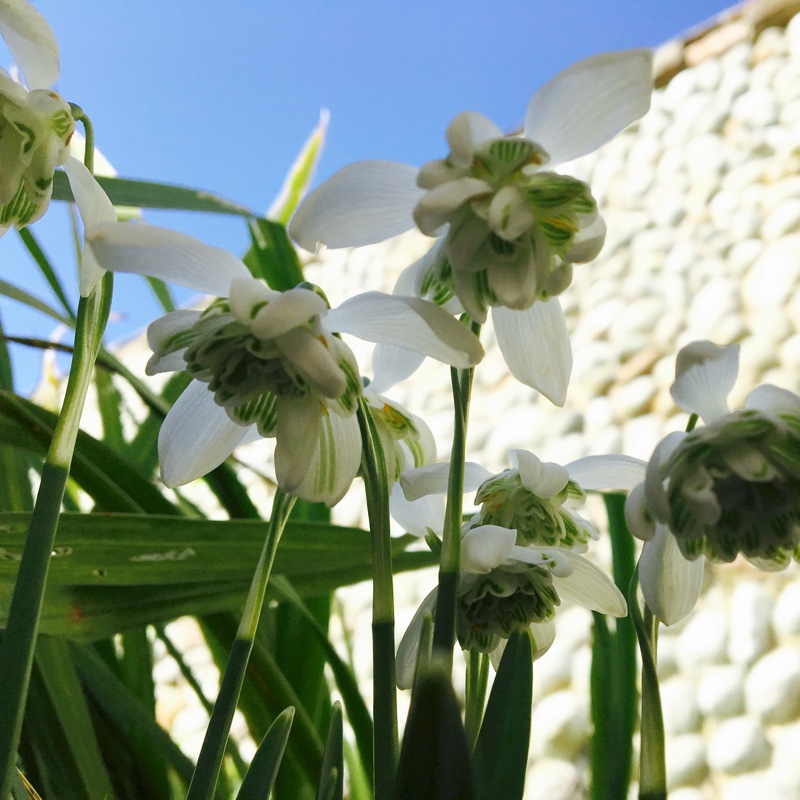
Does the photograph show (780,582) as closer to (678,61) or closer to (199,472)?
(199,472)

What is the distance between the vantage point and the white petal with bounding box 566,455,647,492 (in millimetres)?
331

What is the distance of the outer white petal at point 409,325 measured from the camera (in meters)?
0.22

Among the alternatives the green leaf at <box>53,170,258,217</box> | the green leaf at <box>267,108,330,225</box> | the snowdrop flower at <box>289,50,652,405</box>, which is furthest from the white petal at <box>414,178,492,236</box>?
the green leaf at <box>267,108,330,225</box>

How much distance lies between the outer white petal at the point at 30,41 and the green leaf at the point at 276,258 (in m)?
0.41

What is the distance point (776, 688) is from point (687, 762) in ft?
0.48

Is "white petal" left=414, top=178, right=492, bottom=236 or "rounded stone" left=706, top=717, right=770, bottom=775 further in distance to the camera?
"rounded stone" left=706, top=717, right=770, bottom=775

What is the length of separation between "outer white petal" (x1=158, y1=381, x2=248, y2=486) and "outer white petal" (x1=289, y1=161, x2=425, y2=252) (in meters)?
0.08

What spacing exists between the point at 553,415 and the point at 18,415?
1157mm

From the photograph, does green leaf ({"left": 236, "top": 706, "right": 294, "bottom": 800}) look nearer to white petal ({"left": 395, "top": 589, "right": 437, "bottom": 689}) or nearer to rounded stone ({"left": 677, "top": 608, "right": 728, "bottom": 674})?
white petal ({"left": 395, "top": 589, "right": 437, "bottom": 689})

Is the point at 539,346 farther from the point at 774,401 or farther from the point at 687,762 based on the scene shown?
the point at 687,762

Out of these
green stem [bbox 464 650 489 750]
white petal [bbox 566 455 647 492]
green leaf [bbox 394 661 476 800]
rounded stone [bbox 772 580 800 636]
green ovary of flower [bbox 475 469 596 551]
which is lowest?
green leaf [bbox 394 661 476 800]

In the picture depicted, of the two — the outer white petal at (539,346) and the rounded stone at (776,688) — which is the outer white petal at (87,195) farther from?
the rounded stone at (776,688)

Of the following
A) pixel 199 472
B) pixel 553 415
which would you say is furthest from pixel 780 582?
pixel 199 472

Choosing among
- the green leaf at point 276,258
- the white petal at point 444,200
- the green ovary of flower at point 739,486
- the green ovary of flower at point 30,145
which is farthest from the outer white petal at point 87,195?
the green leaf at point 276,258
